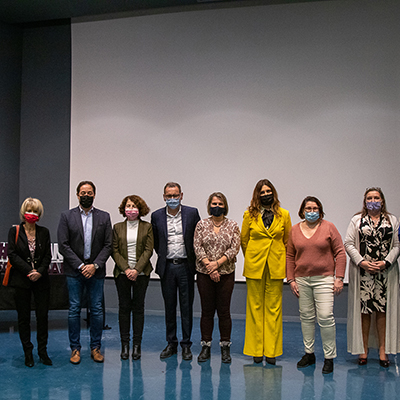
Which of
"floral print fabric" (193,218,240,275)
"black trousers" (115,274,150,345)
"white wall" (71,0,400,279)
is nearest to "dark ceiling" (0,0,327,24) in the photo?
"white wall" (71,0,400,279)

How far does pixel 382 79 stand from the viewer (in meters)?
5.93

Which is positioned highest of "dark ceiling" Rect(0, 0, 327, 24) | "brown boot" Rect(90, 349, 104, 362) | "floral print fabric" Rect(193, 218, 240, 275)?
"dark ceiling" Rect(0, 0, 327, 24)

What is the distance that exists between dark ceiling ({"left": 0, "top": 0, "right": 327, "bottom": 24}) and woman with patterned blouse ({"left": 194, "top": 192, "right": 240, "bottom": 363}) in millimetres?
3408

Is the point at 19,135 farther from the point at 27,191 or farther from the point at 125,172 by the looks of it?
the point at 125,172

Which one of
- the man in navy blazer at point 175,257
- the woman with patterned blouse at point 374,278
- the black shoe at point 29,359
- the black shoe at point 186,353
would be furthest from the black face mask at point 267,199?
the black shoe at point 29,359

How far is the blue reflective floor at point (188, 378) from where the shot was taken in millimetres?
3490

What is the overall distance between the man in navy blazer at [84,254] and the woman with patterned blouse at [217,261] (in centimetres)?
89

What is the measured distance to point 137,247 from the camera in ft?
14.1

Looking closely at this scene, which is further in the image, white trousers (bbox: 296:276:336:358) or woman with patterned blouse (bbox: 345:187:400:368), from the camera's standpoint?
woman with patterned blouse (bbox: 345:187:400:368)

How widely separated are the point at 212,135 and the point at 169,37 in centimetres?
156

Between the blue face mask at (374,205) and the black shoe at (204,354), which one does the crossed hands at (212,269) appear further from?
the blue face mask at (374,205)

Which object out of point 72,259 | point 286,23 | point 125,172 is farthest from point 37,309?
point 286,23

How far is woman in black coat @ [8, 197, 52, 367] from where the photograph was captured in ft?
13.4

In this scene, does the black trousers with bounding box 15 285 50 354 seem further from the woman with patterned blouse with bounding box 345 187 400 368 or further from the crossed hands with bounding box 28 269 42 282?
the woman with patterned blouse with bounding box 345 187 400 368
